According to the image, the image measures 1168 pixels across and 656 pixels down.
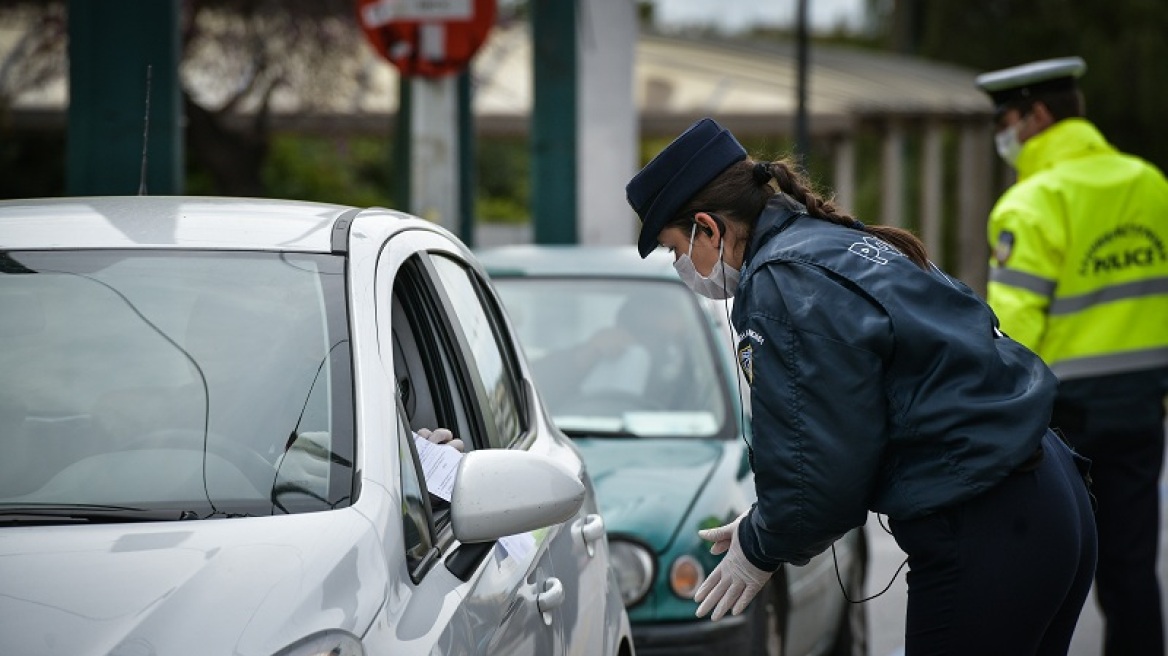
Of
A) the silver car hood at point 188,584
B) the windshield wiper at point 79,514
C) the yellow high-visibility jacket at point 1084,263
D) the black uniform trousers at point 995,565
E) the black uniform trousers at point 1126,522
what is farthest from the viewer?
the black uniform trousers at point 1126,522

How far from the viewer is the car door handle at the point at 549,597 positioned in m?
3.79

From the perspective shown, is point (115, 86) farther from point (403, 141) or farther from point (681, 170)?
point (403, 141)

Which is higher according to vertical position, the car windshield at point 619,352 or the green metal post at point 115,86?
the green metal post at point 115,86

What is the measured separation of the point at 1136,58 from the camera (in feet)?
111

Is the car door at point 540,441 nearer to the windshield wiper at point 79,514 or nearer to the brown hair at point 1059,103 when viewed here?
the windshield wiper at point 79,514

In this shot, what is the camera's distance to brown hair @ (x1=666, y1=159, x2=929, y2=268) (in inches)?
151

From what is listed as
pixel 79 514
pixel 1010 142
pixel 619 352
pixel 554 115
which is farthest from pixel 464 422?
pixel 554 115

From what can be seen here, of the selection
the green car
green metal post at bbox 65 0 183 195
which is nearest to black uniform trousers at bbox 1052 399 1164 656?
the green car

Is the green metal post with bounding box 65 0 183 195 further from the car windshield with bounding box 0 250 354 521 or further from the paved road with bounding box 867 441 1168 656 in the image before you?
the car windshield with bounding box 0 250 354 521

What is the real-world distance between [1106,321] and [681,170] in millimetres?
3008

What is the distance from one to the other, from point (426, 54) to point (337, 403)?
216 inches

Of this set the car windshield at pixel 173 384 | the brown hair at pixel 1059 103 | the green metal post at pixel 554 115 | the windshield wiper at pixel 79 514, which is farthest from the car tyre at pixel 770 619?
the green metal post at pixel 554 115

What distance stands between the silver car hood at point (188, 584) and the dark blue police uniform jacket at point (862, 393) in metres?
0.89

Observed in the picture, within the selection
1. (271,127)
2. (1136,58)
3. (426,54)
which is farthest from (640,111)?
(426,54)
